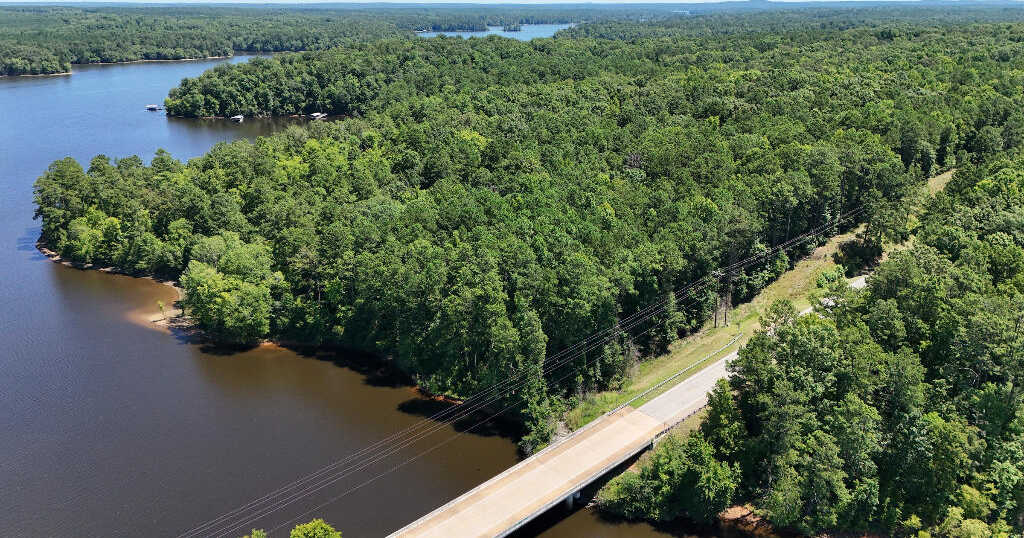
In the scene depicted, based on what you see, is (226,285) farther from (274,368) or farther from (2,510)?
→ (2,510)

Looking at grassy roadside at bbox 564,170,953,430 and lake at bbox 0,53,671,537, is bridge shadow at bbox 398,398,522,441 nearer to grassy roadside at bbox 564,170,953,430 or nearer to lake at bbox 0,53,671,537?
lake at bbox 0,53,671,537

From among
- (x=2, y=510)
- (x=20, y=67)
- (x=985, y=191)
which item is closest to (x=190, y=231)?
(x=2, y=510)

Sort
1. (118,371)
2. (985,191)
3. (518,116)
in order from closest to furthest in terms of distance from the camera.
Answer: (118,371)
(985,191)
(518,116)

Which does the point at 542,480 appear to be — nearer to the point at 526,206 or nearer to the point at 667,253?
the point at 667,253

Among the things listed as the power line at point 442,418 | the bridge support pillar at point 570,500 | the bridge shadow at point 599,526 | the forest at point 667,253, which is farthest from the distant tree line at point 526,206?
the bridge shadow at point 599,526

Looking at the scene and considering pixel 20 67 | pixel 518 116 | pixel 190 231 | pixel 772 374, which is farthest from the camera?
pixel 20 67

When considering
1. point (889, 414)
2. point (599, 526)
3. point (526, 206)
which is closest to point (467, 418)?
point (599, 526)

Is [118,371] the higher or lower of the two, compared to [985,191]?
lower
